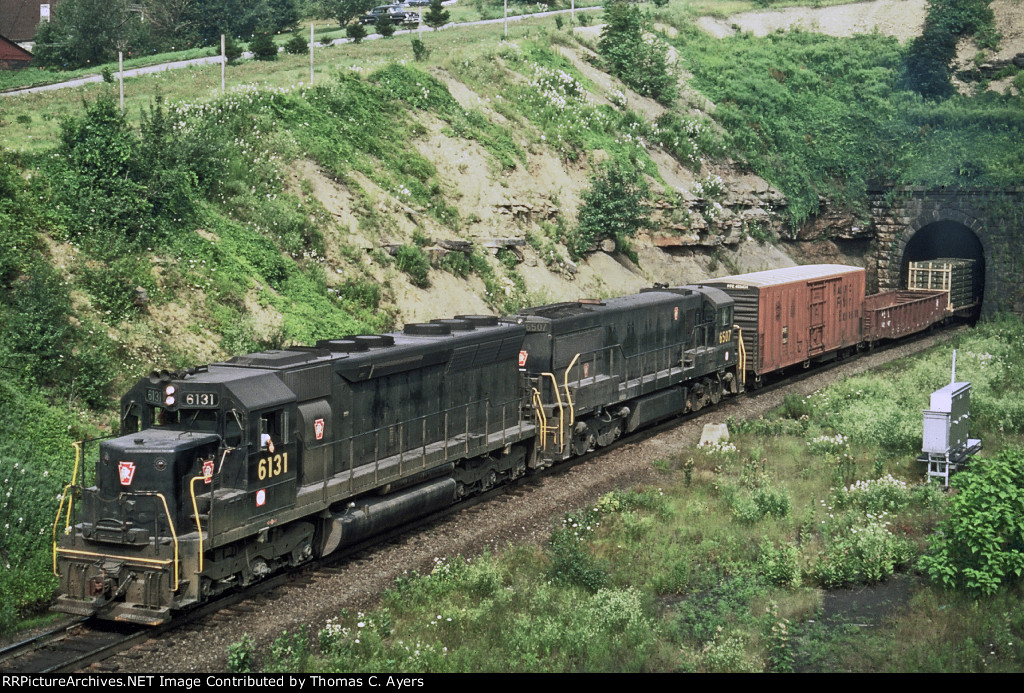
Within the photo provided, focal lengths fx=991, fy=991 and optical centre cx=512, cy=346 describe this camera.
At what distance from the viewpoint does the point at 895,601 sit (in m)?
14.1

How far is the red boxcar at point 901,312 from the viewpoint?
37.7 metres

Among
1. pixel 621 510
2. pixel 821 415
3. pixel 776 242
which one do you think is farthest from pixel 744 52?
pixel 621 510

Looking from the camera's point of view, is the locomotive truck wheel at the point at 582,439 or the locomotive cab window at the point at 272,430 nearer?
the locomotive cab window at the point at 272,430

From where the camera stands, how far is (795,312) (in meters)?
31.7

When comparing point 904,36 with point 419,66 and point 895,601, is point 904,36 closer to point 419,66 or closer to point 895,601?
point 419,66

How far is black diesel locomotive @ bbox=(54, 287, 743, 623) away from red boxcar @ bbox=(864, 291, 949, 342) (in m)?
17.3

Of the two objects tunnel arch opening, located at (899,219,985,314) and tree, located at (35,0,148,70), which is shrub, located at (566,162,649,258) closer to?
tunnel arch opening, located at (899,219,985,314)

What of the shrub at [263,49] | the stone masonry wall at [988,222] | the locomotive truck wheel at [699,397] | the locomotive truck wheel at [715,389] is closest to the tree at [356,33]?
the shrub at [263,49]

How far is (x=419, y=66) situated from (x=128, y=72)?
12.9 metres

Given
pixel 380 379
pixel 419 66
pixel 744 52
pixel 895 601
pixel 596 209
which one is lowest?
pixel 895 601

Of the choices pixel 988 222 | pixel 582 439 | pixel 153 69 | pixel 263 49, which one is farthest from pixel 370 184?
pixel 988 222

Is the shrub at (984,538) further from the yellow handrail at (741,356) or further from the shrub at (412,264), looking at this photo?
the shrub at (412,264)

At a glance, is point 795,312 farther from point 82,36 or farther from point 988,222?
point 82,36

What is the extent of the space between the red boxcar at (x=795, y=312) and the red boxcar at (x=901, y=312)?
115 cm
